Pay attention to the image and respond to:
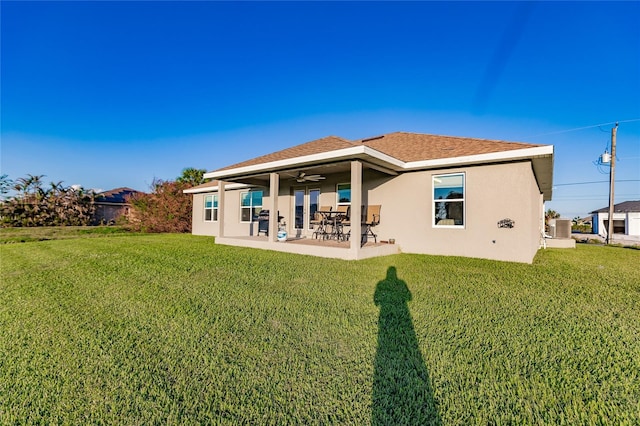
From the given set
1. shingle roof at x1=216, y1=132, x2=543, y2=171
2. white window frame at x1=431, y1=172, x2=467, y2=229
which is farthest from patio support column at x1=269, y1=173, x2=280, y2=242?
white window frame at x1=431, y1=172, x2=467, y2=229

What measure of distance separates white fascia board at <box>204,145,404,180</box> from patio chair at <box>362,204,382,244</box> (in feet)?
5.45

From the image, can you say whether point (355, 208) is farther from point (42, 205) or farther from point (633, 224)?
point (633, 224)

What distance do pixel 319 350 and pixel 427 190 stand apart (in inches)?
269

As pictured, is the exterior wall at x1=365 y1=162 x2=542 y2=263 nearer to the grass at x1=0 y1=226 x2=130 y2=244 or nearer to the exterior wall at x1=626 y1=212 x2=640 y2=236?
the grass at x1=0 y1=226 x2=130 y2=244

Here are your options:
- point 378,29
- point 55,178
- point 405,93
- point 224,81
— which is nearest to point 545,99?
point 405,93

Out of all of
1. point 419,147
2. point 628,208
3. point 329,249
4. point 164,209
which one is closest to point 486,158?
point 419,147

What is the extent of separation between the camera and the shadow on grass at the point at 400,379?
1832 mm

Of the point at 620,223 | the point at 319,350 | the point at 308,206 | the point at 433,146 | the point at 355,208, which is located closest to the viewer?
the point at 319,350

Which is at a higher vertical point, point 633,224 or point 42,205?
point 42,205

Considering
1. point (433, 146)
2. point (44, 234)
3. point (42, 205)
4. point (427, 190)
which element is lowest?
point (44, 234)

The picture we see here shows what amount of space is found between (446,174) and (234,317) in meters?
7.04

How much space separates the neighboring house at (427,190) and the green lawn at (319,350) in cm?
226

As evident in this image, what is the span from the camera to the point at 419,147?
9.54 metres

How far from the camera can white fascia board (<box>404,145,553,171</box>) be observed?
655 centimetres
